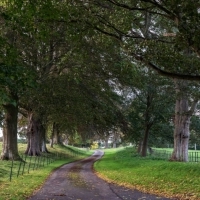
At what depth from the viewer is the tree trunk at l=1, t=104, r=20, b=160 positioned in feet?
86.8

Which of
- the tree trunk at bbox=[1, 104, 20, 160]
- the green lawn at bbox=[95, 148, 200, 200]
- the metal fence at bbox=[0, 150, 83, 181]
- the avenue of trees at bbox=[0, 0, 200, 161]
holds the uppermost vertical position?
the avenue of trees at bbox=[0, 0, 200, 161]

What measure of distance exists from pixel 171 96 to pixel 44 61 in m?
10.7

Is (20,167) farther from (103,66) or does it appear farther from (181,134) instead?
(181,134)

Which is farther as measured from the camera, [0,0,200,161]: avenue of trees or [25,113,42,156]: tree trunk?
[25,113,42,156]: tree trunk

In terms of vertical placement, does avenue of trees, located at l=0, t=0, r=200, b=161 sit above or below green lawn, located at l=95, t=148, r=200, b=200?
above

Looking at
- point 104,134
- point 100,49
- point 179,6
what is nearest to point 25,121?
point 104,134

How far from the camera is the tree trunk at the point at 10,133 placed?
26.5m

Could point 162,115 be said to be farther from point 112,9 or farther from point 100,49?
point 112,9

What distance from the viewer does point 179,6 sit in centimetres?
1033

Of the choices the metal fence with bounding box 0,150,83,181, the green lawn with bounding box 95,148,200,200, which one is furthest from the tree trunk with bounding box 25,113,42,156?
the green lawn with bounding box 95,148,200,200

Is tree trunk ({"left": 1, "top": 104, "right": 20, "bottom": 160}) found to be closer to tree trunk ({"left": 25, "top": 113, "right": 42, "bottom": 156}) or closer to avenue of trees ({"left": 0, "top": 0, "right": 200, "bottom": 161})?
avenue of trees ({"left": 0, "top": 0, "right": 200, "bottom": 161})

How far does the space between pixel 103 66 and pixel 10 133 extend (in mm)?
10626

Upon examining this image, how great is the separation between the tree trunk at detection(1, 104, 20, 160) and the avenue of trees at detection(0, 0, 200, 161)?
0.08 meters

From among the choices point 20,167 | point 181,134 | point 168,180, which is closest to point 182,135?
point 181,134
